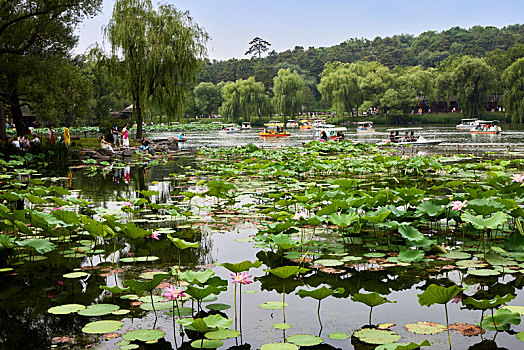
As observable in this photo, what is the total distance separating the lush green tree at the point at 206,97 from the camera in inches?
2830

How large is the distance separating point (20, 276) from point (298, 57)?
109m

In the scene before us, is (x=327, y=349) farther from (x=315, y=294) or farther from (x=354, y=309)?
(x=354, y=309)

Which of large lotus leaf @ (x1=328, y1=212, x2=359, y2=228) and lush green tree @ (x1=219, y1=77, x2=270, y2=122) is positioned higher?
lush green tree @ (x1=219, y1=77, x2=270, y2=122)

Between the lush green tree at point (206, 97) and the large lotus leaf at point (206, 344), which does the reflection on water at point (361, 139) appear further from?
the lush green tree at point (206, 97)

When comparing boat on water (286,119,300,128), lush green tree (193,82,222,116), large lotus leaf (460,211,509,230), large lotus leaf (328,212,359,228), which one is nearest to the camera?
large lotus leaf (460,211,509,230)

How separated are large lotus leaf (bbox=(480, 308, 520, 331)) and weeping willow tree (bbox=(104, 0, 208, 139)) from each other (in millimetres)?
18499

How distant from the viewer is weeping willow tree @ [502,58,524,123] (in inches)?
1613

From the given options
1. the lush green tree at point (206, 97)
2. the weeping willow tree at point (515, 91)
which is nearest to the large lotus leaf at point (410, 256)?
the weeping willow tree at point (515, 91)

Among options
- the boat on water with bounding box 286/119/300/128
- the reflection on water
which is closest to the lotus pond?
A: the reflection on water

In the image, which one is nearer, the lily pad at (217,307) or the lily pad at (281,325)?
the lily pad at (281,325)

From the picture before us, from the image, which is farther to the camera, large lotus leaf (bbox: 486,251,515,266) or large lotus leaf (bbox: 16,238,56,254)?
large lotus leaf (bbox: 486,251,515,266)

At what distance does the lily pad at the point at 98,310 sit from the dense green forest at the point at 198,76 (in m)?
13.9

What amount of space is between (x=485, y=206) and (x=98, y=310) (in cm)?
320

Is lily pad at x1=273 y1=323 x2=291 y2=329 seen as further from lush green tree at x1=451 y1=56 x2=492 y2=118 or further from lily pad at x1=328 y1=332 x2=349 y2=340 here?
lush green tree at x1=451 y1=56 x2=492 y2=118
